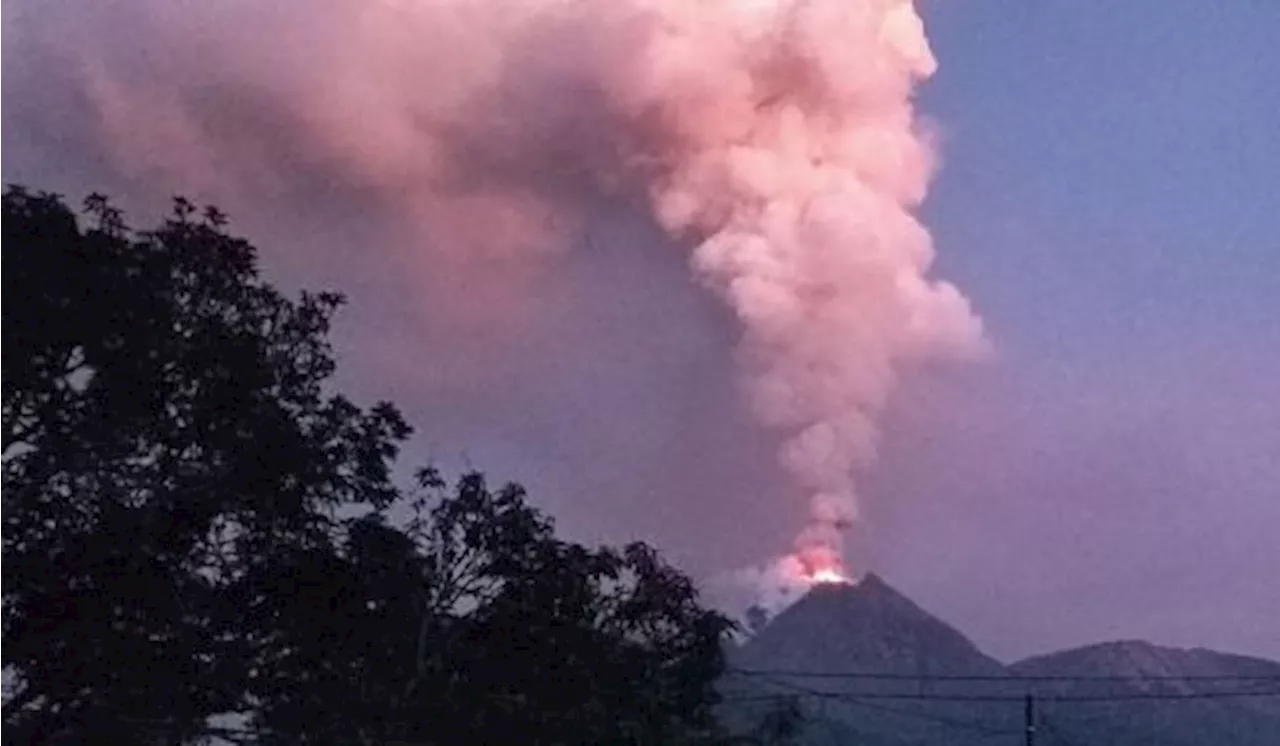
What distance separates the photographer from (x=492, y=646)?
23.7 metres

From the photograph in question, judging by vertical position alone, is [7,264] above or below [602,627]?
above

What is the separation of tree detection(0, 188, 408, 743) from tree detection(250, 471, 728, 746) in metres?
0.67

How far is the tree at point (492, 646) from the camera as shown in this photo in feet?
74.4

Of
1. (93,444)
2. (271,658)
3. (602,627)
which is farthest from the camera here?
(602,627)

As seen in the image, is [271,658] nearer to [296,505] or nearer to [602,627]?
[296,505]

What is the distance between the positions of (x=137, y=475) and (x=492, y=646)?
4172 mm

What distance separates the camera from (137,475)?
2133cm

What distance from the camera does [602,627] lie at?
24.1 meters

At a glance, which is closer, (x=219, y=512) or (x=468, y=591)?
(x=219, y=512)

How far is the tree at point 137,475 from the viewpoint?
2106cm

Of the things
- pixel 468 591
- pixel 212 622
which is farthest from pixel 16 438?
pixel 468 591

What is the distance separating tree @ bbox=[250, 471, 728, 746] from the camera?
74.4 ft

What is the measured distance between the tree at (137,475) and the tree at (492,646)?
0.67m

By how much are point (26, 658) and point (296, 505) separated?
8.98ft
